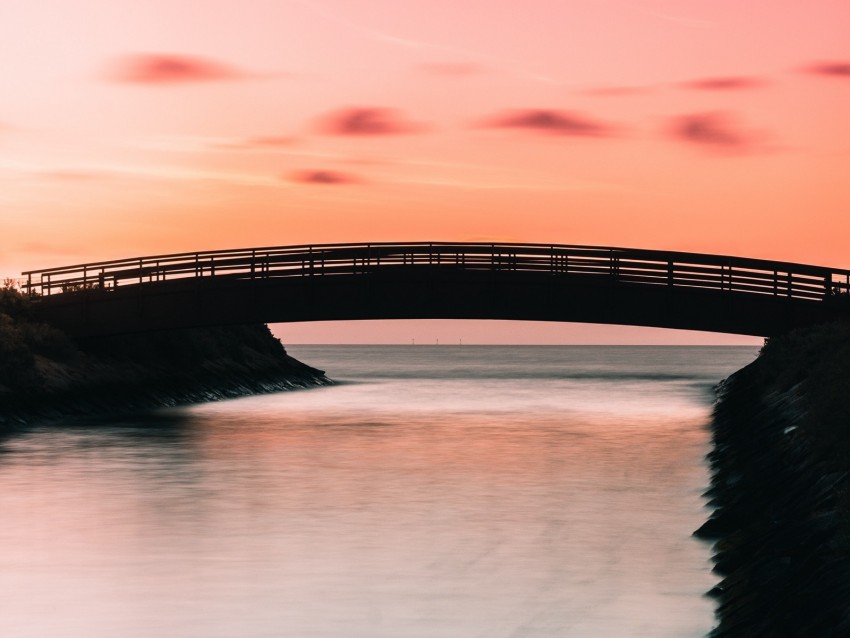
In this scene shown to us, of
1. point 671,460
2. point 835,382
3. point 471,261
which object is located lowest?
point 671,460

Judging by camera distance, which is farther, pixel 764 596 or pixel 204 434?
pixel 204 434

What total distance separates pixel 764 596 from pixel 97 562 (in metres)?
11.3

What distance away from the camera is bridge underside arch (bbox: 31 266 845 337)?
168 feet

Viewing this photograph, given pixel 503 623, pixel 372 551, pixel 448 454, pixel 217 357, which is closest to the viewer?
pixel 503 623

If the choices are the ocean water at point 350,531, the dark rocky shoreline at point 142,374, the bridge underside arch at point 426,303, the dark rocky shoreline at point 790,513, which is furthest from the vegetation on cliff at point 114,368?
the dark rocky shoreline at point 790,513

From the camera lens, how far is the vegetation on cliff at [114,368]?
172ft

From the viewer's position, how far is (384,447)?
44.7m

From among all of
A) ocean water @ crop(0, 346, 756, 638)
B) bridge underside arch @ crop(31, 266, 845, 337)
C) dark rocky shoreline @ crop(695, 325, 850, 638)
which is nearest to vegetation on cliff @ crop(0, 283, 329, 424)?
bridge underside arch @ crop(31, 266, 845, 337)

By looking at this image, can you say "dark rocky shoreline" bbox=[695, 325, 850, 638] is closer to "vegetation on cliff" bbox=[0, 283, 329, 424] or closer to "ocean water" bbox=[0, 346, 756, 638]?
"ocean water" bbox=[0, 346, 756, 638]

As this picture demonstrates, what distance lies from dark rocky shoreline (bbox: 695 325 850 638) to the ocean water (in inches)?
29.2

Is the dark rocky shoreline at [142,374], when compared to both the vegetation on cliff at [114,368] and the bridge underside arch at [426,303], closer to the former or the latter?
the vegetation on cliff at [114,368]

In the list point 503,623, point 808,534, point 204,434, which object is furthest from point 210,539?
point 204,434

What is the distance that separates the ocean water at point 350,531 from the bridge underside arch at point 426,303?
15.3 ft

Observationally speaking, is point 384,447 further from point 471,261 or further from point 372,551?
point 372,551
